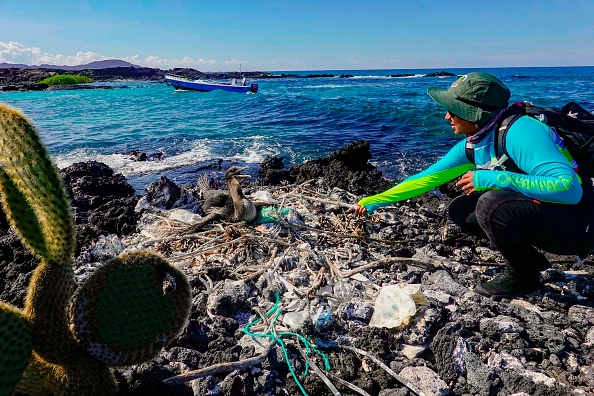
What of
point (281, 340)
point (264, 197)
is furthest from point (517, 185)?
point (264, 197)

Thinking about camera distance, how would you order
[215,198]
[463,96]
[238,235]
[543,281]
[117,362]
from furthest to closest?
[215,198] → [238,235] → [543,281] → [463,96] → [117,362]

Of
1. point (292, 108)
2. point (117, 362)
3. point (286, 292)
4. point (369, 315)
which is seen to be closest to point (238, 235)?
point (286, 292)

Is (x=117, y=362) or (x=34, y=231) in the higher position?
(x=34, y=231)

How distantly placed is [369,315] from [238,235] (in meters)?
1.97

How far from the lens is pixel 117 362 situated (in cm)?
199

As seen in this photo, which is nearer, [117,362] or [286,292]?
[117,362]

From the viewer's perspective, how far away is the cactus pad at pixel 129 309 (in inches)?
75.9

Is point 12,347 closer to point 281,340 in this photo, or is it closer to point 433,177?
point 281,340

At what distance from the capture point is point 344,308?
3.15 meters

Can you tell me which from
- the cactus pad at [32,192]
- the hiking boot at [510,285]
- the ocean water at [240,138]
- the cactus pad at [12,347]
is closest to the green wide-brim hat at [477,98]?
the hiking boot at [510,285]

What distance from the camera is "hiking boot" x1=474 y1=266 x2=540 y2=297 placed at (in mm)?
3436

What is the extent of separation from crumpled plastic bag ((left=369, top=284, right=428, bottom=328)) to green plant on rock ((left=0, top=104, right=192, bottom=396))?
5.13ft

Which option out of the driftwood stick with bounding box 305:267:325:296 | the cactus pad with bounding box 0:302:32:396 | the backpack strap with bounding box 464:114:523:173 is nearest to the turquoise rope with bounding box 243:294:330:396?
the driftwood stick with bounding box 305:267:325:296

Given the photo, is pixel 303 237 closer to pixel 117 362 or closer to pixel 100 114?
pixel 117 362
